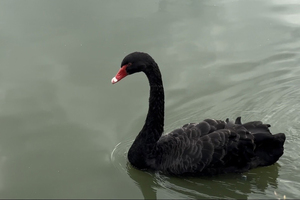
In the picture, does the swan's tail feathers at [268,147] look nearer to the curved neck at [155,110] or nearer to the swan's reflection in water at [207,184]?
Answer: the swan's reflection in water at [207,184]

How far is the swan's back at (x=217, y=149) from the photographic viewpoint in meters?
4.50

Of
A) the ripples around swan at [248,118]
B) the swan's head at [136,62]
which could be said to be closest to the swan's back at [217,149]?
the ripples around swan at [248,118]

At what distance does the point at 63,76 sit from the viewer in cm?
632

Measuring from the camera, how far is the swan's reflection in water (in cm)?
434

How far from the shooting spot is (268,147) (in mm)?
4719

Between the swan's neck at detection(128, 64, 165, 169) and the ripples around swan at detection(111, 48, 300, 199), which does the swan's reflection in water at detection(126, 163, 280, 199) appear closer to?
the ripples around swan at detection(111, 48, 300, 199)

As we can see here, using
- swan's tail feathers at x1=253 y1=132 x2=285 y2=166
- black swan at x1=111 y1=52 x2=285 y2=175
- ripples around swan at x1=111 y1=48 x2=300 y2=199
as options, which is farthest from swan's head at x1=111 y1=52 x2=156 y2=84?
swan's tail feathers at x1=253 y1=132 x2=285 y2=166

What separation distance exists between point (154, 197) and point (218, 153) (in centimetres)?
77

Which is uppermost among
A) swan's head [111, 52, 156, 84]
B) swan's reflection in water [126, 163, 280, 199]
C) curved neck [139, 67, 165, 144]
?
swan's head [111, 52, 156, 84]

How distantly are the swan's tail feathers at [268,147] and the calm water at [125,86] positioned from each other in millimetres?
177

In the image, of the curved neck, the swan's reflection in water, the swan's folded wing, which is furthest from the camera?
the curved neck

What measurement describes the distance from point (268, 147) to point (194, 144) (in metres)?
0.80

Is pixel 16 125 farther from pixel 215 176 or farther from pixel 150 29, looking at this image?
pixel 150 29

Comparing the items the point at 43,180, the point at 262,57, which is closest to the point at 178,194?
the point at 43,180
